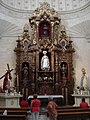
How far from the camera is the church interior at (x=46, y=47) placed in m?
20.0

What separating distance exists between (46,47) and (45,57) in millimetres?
940

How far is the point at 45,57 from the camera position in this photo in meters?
20.1

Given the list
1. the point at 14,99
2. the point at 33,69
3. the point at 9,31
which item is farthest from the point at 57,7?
the point at 14,99

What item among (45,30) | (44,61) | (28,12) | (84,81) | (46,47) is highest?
(28,12)

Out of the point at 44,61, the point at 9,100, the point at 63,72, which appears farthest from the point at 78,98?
the point at 9,100

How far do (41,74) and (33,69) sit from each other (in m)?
0.75

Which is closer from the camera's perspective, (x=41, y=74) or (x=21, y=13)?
(x=41, y=74)

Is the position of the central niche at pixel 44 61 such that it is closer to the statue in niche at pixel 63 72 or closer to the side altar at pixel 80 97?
the statue in niche at pixel 63 72

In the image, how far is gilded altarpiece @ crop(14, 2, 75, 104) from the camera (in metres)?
19.9

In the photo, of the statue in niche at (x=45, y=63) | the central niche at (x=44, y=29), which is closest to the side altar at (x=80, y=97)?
the statue in niche at (x=45, y=63)

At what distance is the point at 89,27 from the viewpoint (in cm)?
2158

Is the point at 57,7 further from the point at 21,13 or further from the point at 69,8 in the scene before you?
the point at 21,13

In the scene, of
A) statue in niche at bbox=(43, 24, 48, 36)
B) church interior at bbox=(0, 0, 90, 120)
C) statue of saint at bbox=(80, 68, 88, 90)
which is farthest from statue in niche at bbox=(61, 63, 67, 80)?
statue in niche at bbox=(43, 24, 48, 36)

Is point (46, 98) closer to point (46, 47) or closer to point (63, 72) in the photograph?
point (63, 72)
